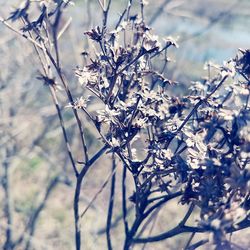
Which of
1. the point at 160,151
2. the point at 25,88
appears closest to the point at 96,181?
the point at 25,88

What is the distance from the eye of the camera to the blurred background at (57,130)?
3023mm

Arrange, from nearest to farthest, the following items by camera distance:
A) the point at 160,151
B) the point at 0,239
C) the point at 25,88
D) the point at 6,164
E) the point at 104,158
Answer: the point at 160,151, the point at 6,164, the point at 25,88, the point at 0,239, the point at 104,158

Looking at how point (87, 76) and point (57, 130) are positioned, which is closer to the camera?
point (87, 76)

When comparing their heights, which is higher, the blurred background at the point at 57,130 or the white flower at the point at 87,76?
the blurred background at the point at 57,130

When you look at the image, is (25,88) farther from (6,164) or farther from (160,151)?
(160,151)

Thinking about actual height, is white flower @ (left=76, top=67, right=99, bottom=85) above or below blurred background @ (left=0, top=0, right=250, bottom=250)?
below

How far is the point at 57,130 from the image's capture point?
138 inches

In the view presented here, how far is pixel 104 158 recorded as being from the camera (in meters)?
5.39

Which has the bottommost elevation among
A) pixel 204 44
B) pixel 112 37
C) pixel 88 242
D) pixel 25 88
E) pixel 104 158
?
pixel 112 37

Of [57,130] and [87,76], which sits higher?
→ [57,130]

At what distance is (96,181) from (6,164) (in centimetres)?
206

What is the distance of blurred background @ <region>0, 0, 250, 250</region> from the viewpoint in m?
3.02

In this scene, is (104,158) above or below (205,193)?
above

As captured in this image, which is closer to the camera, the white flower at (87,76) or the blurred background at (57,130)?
the white flower at (87,76)
